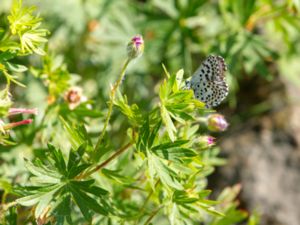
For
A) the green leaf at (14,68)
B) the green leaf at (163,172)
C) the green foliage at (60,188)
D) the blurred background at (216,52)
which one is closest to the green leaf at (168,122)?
the green leaf at (163,172)

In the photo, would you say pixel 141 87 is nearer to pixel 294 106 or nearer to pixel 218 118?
pixel 294 106

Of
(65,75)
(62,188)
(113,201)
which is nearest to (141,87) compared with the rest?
(65,75)

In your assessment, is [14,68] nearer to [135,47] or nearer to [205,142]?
[135,47]

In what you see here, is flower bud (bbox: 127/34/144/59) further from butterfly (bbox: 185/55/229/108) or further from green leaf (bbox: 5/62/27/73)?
green leaf (bbox: 5/62/27/73)

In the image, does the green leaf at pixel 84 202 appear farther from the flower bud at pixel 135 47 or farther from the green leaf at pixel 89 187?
the flower bud at pixel 135 47

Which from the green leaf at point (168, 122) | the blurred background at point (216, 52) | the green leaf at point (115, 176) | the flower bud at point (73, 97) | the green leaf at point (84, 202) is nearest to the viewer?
the green leaf at point (168, 122)

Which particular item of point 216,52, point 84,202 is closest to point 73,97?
point 84,202
